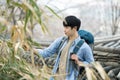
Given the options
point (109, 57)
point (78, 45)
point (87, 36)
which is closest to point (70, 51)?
point (78, 45)

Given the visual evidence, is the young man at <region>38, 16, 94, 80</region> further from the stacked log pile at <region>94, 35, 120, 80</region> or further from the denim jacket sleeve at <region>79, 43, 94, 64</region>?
the stacked log pile at <region>94, 35, 120, 80</region>

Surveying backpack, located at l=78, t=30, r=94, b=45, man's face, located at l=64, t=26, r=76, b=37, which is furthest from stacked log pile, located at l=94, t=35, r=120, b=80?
man's face, located at l=64, t=26, r=76, b=37

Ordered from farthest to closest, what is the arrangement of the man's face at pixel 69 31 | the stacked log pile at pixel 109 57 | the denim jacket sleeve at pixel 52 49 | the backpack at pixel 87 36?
the stacked log pile at pixel 109 57 → the backpack at pixel 87 36 → the denim jacket sleeve at pixel 52 49 → the man's face at pixel 69 31

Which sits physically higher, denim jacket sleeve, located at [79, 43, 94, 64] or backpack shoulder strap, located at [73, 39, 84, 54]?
backpack shoulder strap, located at [73, 39, 84, 54]

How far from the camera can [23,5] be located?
2.42m

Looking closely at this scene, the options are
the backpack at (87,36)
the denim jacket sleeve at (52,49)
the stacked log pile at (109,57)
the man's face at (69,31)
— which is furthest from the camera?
the stacked log pile at (109,57)

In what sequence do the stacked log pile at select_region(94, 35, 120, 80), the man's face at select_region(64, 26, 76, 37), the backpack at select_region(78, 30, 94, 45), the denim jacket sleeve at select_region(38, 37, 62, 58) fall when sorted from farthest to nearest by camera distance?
the stacked log pile at select_region(94, 35, 120, 80)
the backpack at select_region(78, 30, 94, 45)
the denim jacket sleeve at select_region(38, 37, 62, 58)
the man's face at select_region(64, 26, 76, 37)

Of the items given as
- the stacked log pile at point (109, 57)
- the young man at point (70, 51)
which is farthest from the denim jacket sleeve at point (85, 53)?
the stacked log pile at point (109, 57)

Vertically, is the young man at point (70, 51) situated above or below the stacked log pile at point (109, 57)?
above

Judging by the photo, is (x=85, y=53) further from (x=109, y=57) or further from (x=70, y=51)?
(x=109, y=57)

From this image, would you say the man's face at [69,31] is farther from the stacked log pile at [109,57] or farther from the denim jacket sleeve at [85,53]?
the stacked log pile at [109,57]

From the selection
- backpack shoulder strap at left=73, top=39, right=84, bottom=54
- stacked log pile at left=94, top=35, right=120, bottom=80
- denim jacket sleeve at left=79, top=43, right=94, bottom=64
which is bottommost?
stacked log pile at left=94, top=35, right=120, bottom=80

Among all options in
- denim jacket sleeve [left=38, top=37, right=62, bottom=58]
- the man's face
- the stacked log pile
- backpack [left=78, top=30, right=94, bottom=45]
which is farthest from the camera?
the stacked log pile

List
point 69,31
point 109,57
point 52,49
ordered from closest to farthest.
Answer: point 69,31 < point 52,49 < point 109,57
